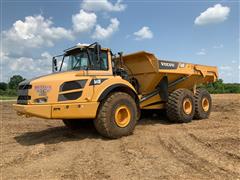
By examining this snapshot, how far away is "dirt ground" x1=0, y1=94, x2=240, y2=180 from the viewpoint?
175 inches

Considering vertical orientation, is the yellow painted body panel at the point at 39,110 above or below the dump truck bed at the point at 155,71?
below

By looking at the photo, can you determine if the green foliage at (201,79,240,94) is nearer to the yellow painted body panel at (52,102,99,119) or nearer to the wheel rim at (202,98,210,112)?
the wheel rim at (202,98,210,112)

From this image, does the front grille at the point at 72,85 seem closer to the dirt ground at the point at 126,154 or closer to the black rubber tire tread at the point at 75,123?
the dirt ground at the point at 126,154

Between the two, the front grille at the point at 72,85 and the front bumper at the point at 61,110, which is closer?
the front bumper at the point at 61,110

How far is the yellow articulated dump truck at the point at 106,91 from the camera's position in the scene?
20.3ft

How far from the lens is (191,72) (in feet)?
33.2

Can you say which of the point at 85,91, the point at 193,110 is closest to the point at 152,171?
the point at 85,91

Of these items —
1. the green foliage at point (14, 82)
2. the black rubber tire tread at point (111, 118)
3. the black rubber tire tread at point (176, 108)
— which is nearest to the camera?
the black rubber tire tread at point (111, 118)

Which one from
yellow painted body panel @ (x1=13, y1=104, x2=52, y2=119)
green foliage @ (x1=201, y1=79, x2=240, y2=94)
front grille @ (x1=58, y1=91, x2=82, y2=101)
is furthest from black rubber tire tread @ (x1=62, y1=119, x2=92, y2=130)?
green foliage @ (x1=201, y1=79, x2=240, y2=94)

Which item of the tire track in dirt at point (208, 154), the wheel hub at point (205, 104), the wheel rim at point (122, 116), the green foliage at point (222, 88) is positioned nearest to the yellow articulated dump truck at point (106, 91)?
the wheel rim at point (122, 116)

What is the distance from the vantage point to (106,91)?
6.73 m

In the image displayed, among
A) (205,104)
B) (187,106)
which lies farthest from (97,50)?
(205,104)

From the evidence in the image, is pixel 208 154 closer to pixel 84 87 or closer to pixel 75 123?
pixel 84 87

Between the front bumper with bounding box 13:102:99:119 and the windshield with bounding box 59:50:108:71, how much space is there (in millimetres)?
1044
